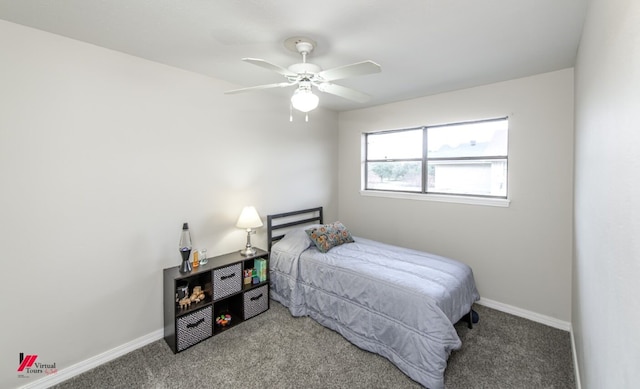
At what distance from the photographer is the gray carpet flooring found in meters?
1.99

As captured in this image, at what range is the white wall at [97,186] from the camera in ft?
6.10

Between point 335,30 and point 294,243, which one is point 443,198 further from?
point 335,30

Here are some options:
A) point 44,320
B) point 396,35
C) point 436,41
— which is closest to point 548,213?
point 436,41

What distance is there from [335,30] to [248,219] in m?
1.98

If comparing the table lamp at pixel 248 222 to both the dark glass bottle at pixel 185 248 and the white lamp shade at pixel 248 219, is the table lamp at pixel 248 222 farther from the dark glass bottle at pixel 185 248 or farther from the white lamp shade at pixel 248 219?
the dark glass bottle at pixel 185 248

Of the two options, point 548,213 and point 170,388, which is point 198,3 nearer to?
point 170,388

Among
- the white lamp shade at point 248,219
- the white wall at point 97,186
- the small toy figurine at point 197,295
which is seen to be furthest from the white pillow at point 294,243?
the small toy figurine at point 197,295

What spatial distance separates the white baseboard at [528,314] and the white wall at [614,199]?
5.41 ft

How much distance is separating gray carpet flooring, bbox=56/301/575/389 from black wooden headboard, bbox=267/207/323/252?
1170mm

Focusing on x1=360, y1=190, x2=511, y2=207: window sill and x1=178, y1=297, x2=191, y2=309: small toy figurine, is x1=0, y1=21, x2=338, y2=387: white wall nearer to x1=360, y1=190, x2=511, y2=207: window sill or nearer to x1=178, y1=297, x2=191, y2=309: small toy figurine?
x1=178, y1=297, x2=191, y2=309: small toy figurine

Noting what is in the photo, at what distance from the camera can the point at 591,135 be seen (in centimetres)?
147

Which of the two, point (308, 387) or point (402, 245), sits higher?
point (402, 245)

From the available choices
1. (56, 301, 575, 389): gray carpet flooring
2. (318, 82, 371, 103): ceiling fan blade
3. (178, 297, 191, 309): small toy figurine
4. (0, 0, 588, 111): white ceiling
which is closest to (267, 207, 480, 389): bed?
(56, 301, 575, 389): gray carpet flooring

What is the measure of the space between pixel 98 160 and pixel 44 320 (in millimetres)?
1242
